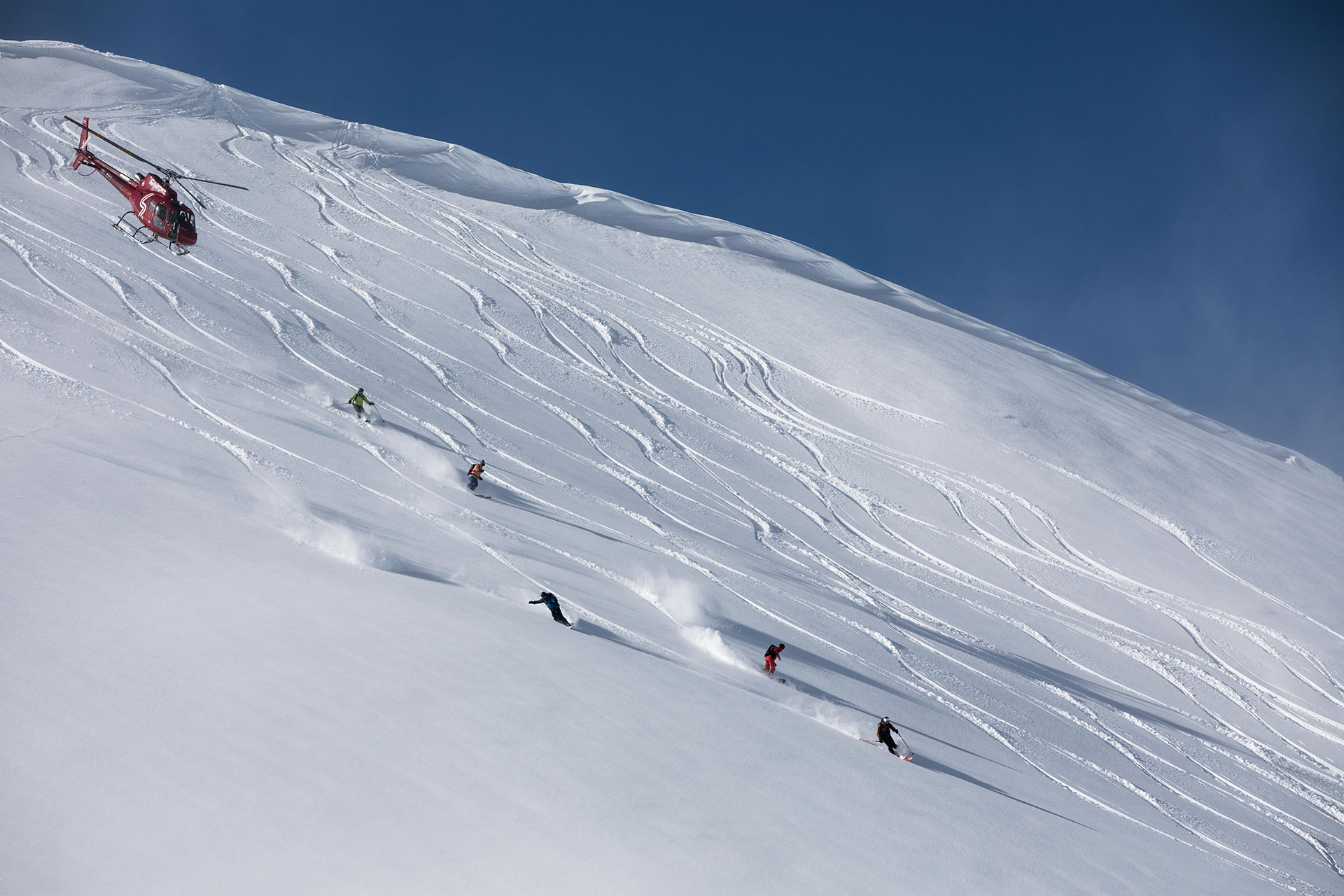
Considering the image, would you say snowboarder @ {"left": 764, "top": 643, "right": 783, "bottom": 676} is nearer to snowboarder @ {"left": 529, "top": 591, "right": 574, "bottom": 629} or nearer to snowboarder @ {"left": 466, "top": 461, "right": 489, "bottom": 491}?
snowboarder @ {"left": 529, "top": 591, "right": 574, "bottom": 629}

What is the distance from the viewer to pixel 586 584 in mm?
14836

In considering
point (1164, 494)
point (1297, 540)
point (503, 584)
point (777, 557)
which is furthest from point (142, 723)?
point (1297, 540)

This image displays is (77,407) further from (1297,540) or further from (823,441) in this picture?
(1297,540)

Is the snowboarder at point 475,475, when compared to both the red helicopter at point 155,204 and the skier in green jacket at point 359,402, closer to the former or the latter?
the skier in green jacket at point 359,402

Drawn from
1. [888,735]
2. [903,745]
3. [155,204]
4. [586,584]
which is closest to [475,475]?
[586,584]

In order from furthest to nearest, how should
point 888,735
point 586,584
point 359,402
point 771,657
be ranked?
point 359,402
point 586,584
point 771,657
point 888,735

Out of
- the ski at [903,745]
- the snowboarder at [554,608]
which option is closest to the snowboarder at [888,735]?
the ski at [903,745]

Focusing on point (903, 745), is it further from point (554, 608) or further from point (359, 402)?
point (359, 402)

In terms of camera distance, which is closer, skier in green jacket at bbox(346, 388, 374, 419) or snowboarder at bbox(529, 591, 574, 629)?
snowboarder at bbox(529, 591, 574, 629)

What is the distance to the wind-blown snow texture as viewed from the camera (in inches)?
299

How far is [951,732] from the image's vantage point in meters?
14.0

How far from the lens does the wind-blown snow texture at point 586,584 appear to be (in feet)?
24.9

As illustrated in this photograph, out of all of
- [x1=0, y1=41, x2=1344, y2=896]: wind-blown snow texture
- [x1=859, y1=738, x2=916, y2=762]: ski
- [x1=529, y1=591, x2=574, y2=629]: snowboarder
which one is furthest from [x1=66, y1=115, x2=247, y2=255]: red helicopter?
[x1=859, y1=738, x2=916, y2=762]: ski

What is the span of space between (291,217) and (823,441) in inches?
1010
